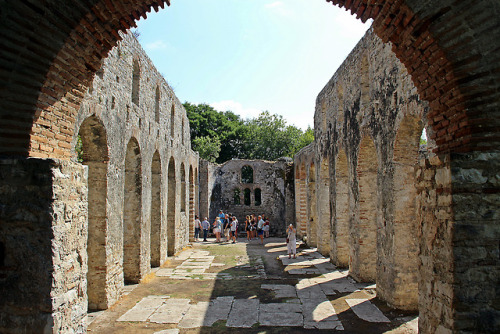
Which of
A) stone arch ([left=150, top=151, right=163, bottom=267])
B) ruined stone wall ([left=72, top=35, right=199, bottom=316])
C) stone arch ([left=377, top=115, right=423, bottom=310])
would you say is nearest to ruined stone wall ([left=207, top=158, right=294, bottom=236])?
ruined stone wall ([left=72, top=35, right=199, bottom=316])

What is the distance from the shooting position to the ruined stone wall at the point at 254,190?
28000 mm

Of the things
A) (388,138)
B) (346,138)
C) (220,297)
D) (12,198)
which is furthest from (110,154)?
(346,138)

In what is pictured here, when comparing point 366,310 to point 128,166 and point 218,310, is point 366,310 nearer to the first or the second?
point 218,310

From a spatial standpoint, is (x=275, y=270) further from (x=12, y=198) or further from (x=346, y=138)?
(x=12, y=198)

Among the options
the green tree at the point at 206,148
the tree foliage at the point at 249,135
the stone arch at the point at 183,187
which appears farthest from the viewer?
the tree foliage at the point at 249,135

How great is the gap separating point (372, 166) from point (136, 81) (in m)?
7.60

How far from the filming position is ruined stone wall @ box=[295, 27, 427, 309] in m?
8.53

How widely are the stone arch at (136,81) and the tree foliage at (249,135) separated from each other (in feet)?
103

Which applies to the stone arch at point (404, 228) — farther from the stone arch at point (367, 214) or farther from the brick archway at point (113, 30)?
the brick archway at point (113, 30)

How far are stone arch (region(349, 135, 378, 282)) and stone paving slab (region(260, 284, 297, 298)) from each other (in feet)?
7.12

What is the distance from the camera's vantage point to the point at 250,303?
9172 mm

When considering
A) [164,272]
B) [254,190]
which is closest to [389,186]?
[164,272]

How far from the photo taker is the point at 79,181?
439cm

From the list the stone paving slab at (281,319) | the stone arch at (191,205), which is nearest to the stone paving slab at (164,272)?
the stone paving slab at (281,319)
